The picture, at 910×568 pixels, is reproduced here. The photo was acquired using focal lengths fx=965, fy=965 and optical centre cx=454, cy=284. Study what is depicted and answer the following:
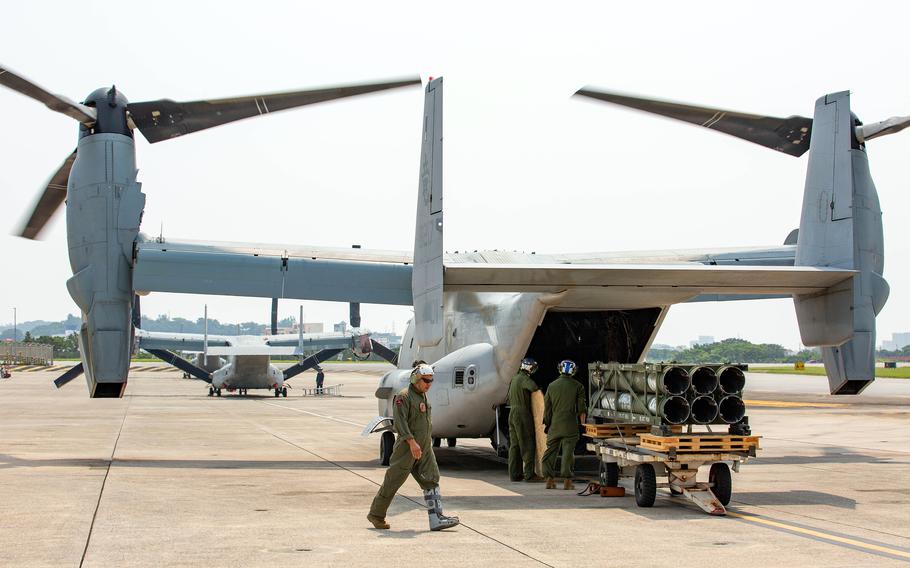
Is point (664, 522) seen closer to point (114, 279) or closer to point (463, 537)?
point (463, 537)

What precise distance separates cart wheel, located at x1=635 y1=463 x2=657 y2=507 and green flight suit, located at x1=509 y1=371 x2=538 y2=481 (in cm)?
247

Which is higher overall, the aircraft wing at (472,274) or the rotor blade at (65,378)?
the aircraft wing at (472,274)

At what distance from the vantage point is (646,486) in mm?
10781

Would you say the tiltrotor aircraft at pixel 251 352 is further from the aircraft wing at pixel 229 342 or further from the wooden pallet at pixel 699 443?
the wooden pallet at pixel 699 443

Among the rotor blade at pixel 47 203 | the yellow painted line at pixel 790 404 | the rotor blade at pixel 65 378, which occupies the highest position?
the rotor blade at pixel 47 203

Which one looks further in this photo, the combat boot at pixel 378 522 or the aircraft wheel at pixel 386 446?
the aircraft wheel at pixel 386 446

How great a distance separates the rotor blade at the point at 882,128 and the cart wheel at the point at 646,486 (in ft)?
25.3

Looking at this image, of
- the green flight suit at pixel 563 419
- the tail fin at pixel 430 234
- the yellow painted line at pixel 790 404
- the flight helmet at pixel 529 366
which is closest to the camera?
the green flight suit at pixel 563 419

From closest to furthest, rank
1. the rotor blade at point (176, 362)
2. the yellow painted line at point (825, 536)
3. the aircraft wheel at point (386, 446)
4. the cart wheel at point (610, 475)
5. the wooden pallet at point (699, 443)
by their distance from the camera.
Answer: the yellow painted line at point (825, 536) < the wooden pallet at point (699, 443) < the cart wheel at point (610, 475) < the aircraft wheel at point (386, 446) < the rotor blade at point (176, 362)

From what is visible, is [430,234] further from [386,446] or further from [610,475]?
[386,446]

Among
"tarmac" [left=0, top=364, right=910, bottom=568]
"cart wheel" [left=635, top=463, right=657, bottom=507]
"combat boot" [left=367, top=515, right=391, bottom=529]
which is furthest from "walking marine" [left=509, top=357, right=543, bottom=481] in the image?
"combat boot" [left=367, top=515, right=391, bottom=529]

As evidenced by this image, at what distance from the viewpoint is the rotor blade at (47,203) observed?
56.7 feet

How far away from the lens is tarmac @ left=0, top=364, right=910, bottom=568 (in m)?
7.80

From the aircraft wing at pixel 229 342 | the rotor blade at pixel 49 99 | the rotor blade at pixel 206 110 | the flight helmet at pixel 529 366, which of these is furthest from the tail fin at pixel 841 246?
the aircraft wing at pixel 229 342
